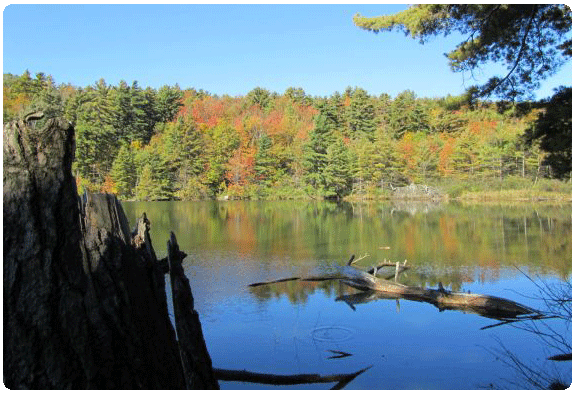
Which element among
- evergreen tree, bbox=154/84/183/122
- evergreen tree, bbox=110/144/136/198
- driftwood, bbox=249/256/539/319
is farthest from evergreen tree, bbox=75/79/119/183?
driftwood, bbox=249/256/539/319

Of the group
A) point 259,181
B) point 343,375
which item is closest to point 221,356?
point 343,375

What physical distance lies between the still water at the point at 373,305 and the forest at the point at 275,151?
14438 millimetres

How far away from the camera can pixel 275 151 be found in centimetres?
3519

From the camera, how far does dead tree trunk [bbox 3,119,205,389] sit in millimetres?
1365

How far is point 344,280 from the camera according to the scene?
26.1ft

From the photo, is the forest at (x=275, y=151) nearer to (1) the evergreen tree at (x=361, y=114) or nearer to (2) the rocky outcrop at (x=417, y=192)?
(1) the evergreen tree at (x=361, y=114)

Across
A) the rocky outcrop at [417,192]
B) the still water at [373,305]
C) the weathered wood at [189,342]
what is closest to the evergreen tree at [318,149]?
the rocky outcrop at [417,192]

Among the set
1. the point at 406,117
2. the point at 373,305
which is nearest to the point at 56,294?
the point at 373,305

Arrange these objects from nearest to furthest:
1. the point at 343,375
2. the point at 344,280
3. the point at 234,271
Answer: the point at 343,375
the point at 344,280
the point at 234,271

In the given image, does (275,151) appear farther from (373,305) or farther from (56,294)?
(56,294)

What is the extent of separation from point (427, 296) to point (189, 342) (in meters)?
5.65

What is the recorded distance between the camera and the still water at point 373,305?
15.7 ft

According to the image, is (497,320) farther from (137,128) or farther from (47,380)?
(137,128)

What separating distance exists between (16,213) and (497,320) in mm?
5950
